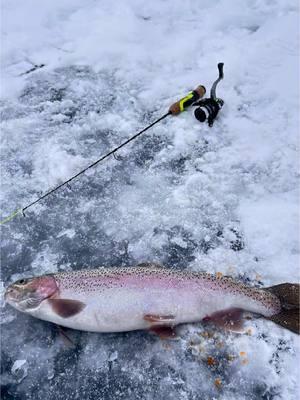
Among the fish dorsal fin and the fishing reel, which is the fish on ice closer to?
the fish dorsal fin

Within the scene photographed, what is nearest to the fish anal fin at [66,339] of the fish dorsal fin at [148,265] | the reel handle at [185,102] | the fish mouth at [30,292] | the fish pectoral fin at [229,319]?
the fish mouth at [30,292]

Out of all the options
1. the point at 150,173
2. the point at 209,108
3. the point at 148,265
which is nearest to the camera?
the point at 148,265

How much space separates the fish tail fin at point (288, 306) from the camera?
304cm

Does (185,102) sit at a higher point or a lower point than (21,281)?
higher

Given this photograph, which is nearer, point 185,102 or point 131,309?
point 131,309

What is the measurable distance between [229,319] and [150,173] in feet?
5.32

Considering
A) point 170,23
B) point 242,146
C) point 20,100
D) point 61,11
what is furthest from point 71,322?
point 61,11

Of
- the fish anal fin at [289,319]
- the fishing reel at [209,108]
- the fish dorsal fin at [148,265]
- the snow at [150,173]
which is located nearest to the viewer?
the snow at [150,173]

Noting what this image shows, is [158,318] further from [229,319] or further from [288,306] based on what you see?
[288,306]

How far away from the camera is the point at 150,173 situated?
164 inches

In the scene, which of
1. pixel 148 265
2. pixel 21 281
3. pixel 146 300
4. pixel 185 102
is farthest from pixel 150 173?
pixel 21 281

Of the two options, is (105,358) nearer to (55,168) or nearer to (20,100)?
(55,168)

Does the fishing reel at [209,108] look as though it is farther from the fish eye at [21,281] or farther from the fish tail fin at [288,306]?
the fish eye at [21,281]

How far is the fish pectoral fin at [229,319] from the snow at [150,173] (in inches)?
2.8
